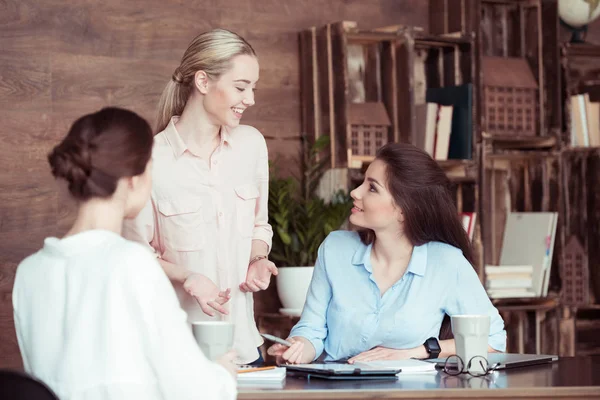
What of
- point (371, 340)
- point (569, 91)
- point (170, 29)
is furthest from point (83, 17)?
point (569, 91)

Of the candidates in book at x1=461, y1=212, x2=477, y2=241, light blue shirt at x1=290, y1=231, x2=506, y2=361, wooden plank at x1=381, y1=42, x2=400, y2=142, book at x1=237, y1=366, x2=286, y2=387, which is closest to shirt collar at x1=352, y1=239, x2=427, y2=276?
light blue shirt at x1=290, y1=231, x2=506, y2=361

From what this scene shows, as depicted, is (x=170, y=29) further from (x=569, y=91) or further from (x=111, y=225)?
(x=111, y=225)

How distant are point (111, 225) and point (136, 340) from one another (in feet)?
0.73

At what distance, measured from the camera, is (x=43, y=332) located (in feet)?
5.12

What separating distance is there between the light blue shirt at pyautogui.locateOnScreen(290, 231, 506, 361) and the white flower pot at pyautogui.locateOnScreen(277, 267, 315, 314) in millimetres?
1107

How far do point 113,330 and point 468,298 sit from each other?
1.35 meters

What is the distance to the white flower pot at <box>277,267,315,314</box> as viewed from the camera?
3846mm

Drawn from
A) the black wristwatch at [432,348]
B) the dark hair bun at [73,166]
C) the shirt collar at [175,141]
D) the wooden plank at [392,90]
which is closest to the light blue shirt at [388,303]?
the black wristwatch at [432,348]

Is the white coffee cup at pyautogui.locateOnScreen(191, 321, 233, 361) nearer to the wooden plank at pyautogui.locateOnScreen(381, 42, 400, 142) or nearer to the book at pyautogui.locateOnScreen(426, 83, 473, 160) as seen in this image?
the wooden plank at pyautogui.locateOnScreen(381, 42, 400, 142)

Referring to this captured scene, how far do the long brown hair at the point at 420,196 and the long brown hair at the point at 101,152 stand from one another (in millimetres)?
1218

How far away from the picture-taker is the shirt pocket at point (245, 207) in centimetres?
271

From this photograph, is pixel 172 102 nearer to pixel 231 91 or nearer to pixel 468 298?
pixel 231 91

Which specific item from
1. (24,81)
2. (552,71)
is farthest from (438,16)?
(24,81)

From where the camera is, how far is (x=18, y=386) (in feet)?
4.44
